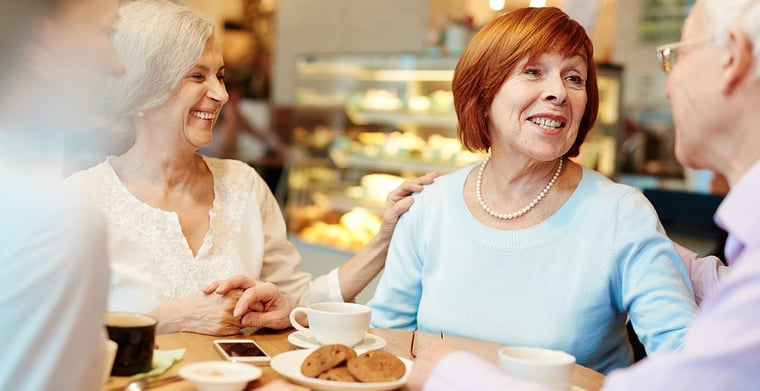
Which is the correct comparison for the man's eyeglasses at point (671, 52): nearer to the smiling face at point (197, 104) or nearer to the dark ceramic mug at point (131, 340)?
the dark ceramic mug at point (131, 340)

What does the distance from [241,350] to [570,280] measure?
83 cm

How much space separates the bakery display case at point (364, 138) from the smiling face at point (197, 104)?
7.59ft

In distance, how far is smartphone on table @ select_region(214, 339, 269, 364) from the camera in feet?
5.45

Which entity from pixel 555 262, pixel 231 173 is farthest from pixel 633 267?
pixel 231 173

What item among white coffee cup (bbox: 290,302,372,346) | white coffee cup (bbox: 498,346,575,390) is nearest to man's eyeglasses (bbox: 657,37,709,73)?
white coffee cup (bbox: 498,346,575,390)

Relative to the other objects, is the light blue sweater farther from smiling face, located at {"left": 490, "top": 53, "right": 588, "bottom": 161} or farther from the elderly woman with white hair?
the elderly woman with white hair

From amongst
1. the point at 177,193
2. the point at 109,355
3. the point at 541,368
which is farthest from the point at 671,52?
the point at 177,193

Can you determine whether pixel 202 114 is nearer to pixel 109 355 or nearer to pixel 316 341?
pixel 316 341

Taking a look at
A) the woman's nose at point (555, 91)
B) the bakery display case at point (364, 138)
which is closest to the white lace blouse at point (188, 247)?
the woman's nose at point (555, 91)

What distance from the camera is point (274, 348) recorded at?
184 cm

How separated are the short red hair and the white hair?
88cm

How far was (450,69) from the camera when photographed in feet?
14.9

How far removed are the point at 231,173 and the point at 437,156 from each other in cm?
239

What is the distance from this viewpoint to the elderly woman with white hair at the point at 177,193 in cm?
223
